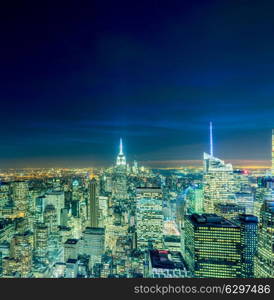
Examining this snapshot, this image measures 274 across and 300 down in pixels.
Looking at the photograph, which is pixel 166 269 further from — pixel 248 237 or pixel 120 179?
pixel 248 237

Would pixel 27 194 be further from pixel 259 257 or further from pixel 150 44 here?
pixel 259 257

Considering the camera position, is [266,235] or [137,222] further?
[137,222]

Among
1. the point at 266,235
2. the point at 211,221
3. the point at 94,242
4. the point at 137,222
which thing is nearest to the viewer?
the point at 266,235

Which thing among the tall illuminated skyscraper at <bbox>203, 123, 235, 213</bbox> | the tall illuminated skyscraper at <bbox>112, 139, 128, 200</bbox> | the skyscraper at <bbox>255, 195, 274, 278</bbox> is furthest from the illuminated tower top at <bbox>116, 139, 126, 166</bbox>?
the skyscraper at <bbox>255, 195, 274, 278</bbox>

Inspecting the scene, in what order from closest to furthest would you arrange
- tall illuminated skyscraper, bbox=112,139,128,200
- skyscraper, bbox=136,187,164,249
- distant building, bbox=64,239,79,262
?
tall illuminated skyscraper, bbox=112,139,128,200 → distant building, bbox=64,239,79,262 → skyscraper, bbox=136,187,164,249

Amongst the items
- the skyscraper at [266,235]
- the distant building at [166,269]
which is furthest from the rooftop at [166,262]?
the skyscraper at [266,235]

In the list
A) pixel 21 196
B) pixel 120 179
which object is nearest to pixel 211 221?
pixel 120 179

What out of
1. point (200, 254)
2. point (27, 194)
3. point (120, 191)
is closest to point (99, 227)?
point (120, 191)

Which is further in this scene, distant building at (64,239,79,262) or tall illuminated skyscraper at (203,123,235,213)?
distant building at (64,239,79,262)

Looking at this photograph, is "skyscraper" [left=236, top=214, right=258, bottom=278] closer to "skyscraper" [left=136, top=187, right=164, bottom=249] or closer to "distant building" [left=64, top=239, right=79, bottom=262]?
"skyscraper" [left=136, top=187, right=164, bottom=249]
